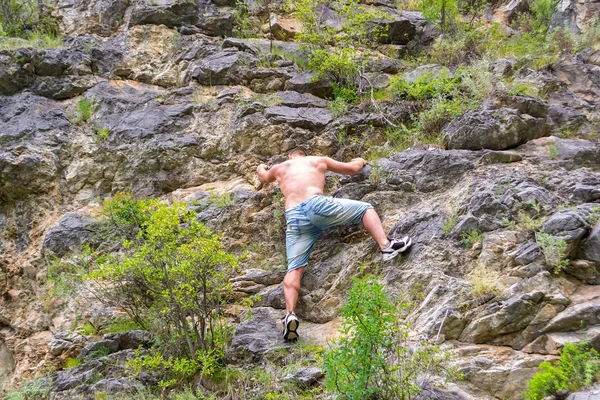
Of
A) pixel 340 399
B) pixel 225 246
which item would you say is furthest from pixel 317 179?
pixel 340 399

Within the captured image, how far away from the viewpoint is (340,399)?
340cm

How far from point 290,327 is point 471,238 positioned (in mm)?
2071

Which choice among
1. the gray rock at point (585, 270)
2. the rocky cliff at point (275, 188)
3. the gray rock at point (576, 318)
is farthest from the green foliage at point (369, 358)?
the gray rock at point (585, 270)

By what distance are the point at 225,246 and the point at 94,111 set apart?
3.81 m

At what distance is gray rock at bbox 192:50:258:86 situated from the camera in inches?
343

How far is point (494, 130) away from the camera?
243 inches

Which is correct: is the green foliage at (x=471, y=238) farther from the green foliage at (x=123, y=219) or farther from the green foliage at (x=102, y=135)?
the green foliage at (x=102, y=135)

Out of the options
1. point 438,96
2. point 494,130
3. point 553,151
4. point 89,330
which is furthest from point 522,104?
point 89,330

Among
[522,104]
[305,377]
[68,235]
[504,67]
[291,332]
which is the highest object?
[504,67]

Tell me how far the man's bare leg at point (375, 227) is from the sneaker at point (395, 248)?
0.07m

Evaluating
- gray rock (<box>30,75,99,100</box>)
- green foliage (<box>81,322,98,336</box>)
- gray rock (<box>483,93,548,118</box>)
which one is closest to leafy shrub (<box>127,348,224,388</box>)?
green foliage (<box>81,322,98,336</box>)

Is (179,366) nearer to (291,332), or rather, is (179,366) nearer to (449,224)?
(291,332)

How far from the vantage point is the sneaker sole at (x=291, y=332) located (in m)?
4.80

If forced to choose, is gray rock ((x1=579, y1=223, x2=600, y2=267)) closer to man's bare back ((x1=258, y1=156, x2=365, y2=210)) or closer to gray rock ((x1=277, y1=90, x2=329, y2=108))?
man's bare back ((x1=258, y1=156, x2=365, y2=210))
